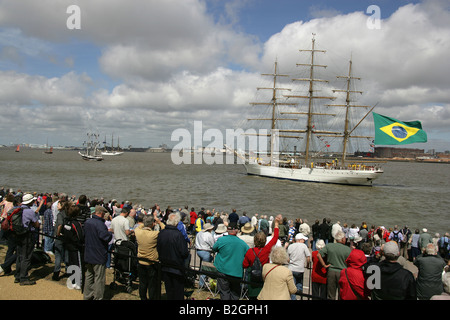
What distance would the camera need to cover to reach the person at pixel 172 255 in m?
5.43

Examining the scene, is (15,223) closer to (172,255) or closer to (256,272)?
(172,255)

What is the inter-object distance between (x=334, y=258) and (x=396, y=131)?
1236 inches

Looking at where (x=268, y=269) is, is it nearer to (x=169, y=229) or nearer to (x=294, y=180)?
(x=169, y=229)

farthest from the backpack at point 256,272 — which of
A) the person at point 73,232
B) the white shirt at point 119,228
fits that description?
the white shirt at point 119,228

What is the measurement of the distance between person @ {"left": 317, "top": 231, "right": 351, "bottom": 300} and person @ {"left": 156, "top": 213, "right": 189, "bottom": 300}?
8.98ft

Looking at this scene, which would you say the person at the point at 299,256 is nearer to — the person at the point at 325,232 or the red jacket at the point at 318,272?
the red jacket at the point at 318,272

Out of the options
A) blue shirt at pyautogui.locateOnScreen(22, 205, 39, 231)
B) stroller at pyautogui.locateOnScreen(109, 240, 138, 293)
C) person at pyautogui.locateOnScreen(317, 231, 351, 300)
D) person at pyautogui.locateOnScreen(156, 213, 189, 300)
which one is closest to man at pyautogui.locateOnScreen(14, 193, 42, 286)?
blue shirt at pyautogui.locateOnScreen(22, 205, 39, 231)

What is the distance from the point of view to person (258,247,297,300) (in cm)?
432

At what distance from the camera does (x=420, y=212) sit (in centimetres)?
3381

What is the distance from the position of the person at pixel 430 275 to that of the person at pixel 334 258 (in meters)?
1.35

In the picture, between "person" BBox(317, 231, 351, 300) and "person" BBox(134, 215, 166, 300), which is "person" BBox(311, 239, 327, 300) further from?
"person" BBox(134, 215, 166, 300)
